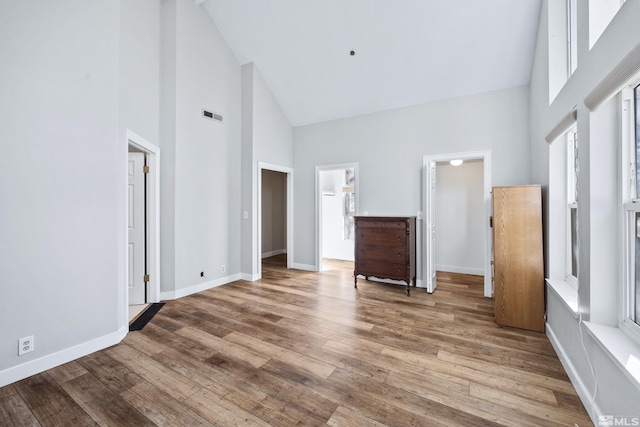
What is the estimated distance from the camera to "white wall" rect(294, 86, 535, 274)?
147 inches

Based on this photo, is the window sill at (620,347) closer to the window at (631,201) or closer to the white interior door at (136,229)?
the window at (631,201)

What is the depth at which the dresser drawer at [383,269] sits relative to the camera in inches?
156

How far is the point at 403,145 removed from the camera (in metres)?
4.46

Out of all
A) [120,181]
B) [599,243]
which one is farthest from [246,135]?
[599,243]

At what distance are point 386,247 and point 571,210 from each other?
7.07 feet

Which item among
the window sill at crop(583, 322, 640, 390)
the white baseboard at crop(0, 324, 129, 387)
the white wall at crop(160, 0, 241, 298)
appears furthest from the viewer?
the white wall at crop(160, 0, 241, 298)

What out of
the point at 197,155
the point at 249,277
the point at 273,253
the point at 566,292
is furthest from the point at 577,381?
the point at 273,253

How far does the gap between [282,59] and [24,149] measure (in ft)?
11.9

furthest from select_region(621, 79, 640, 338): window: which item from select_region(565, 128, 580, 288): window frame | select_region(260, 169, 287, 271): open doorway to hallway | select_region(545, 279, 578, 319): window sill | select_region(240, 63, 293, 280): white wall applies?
select_region(260, 169, 287, 271): open doorway to hallway

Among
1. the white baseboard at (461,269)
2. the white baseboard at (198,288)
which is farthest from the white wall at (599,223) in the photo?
the white baseboard at (198,288)

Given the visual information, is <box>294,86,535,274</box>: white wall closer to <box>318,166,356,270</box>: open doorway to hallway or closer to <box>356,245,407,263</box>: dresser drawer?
<box>356,245,407,263</box>: dresser drawer

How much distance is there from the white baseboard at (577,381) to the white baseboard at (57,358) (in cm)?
364

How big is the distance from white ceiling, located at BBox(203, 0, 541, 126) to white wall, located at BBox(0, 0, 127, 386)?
215cm

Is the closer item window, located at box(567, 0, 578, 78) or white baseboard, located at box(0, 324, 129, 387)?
white baseboard, located at box(0, 324, 129, 387)
